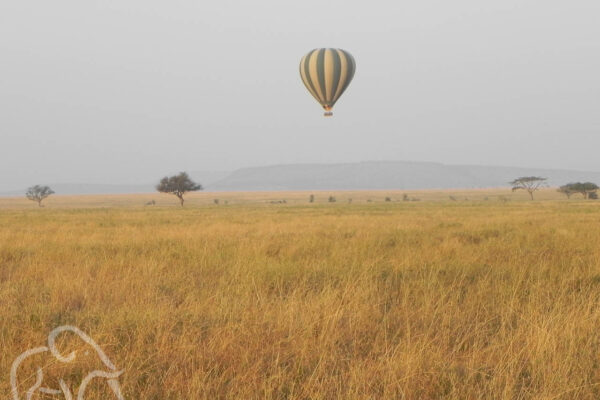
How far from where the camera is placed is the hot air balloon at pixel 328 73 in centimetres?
3384

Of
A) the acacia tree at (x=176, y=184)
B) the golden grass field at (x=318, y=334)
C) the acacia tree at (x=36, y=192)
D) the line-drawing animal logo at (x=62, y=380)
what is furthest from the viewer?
the acacia tree at (x=36, y=192)

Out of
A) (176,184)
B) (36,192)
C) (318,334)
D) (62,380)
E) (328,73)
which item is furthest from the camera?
(36,192)

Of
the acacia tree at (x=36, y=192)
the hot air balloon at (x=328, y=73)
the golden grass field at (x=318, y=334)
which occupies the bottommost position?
the golden grass field at (x=318, y=334)

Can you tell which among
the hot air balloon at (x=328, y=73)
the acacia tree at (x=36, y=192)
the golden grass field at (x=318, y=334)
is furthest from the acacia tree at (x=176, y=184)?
the golden grass field at (x=318, y=334)

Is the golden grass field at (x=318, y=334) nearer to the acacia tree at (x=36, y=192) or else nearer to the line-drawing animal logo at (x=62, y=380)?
the line-drawing animal logo at (x=62, y=380)

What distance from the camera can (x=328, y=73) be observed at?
33812mm

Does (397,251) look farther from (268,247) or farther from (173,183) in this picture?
(173,183)

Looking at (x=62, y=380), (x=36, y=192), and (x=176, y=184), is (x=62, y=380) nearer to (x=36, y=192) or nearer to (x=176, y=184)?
(x=176, y=184)

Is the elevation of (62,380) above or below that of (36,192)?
below

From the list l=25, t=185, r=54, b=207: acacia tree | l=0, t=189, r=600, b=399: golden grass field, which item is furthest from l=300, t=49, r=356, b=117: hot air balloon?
l=25, t=185, r=54, b=207: acacia tree

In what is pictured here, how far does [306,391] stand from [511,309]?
9.42ft

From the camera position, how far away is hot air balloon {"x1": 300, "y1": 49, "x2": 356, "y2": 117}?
33844 mm

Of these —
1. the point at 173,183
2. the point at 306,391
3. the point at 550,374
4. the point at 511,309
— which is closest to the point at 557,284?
the point at 511,309

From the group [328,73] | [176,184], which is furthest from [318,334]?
[176,184]
